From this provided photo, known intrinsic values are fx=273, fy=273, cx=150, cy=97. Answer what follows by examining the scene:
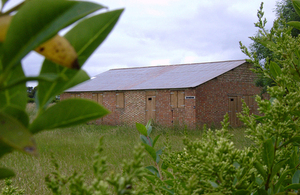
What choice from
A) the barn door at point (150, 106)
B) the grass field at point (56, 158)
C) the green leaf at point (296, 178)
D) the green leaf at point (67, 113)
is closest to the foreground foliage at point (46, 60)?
the green leaf at point (67, 113)

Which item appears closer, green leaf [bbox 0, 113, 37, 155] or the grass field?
green leaf [bbox 0, 113, 37, 155]

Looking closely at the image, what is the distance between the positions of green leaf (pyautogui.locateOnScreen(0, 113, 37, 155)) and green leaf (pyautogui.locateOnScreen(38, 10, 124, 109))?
2.6 inches

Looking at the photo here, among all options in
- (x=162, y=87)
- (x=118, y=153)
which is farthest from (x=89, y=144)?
(x=162, y=87)

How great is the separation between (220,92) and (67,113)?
18623mm

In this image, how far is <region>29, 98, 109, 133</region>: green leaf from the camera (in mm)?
378

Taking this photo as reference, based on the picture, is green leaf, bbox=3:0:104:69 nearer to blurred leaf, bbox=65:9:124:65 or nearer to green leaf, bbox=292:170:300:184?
blurred leaf, bbox=65:9:124:65

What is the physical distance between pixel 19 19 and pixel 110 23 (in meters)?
0.12

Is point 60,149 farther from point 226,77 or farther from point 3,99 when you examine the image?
point 226,77

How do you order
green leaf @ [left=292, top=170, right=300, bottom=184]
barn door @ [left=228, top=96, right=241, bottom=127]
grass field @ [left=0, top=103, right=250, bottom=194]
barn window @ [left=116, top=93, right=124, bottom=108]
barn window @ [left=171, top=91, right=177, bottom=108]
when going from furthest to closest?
1. barn window @ [left=116, top=93, right=124, bottom=108]
2. barn door @ [left=228, top=96, right=241, bottom=127]
3. barn window @ [left=171, top=91, right=177, bottom=108]
4. grass field @ [left=0, top=103, right=250, bottom=194]
5. green leaf @ [left=292, top=170, right=300, bottom=184]

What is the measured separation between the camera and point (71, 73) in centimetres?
38

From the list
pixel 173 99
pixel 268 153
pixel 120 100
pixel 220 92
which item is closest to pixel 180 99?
pixel 173 99

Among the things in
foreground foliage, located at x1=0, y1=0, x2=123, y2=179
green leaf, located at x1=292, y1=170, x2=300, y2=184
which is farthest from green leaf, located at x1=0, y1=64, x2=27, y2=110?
green leaf, located at x1=292, y1=170, x2=300, y2=184

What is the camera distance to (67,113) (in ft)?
1.26

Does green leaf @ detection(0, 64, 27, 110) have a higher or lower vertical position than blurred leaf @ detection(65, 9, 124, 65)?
lower
